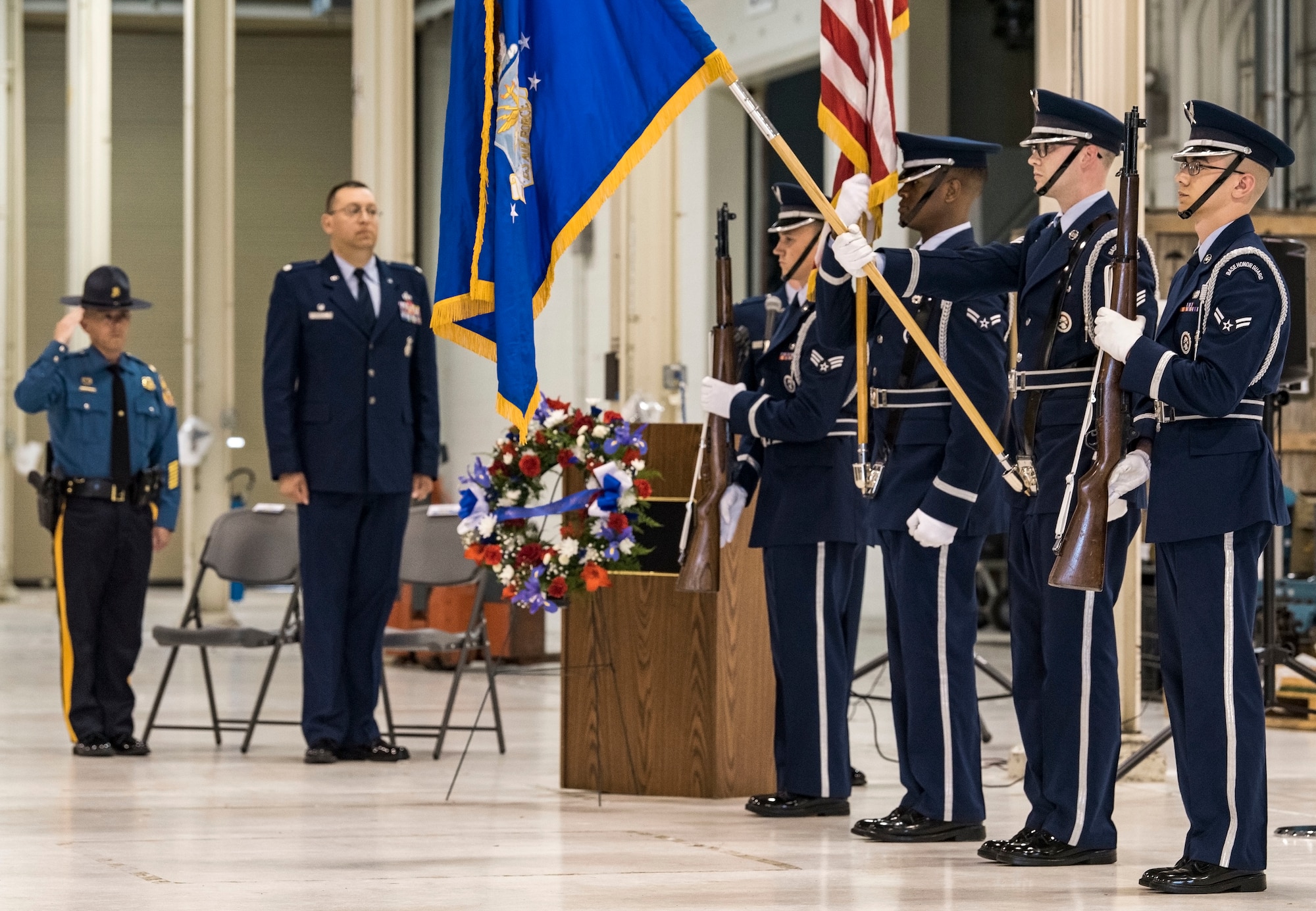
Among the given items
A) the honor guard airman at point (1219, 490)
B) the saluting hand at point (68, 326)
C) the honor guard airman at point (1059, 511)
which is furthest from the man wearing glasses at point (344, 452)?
the honor guard airman at point (1219, 490)

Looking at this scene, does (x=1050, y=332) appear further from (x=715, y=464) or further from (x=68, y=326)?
(x=68, y=326)

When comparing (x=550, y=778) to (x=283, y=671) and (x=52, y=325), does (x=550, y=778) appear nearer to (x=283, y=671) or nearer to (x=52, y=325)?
(x=283, y=671)

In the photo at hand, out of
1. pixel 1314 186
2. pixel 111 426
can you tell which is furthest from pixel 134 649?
pixel 1314 186

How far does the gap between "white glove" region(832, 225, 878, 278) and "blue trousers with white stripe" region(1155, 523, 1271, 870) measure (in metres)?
0.99

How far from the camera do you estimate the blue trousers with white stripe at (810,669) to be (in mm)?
5207

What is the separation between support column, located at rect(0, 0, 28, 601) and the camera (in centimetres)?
1712

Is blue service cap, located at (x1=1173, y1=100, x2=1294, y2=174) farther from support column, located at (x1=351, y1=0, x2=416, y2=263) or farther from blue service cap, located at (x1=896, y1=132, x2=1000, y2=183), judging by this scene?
support column, located at (x1=351, y1=0, x2=416, y2=263)

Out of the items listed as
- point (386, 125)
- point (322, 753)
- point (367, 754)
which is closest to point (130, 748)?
point (322, 753)

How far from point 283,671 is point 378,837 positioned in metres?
5.81

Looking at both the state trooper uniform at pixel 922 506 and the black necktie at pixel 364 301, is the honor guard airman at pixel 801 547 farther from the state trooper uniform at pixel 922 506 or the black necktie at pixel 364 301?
the black necktie at pixel 364 301

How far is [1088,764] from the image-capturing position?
4281 mm

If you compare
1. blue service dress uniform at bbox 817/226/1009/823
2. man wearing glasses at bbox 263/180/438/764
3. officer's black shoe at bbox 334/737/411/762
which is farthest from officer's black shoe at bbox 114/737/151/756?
blue service dress uniform at bbox 817/226/1009/823

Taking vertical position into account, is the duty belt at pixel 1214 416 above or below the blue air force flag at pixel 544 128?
below

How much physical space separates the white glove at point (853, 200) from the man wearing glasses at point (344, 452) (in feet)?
8.42
